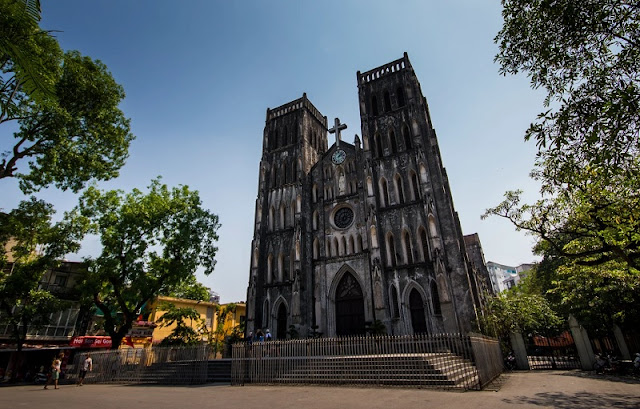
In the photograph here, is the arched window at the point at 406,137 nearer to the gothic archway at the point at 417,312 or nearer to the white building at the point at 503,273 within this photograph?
the gothic archway at the point at 417,312

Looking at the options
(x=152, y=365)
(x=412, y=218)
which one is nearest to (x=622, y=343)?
(x=412, y=218)

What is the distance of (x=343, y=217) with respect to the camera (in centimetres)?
2311

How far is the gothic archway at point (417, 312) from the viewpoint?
18.2 metres

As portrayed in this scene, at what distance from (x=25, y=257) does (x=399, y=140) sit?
22661 millimetres

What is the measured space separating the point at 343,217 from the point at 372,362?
12975 mm

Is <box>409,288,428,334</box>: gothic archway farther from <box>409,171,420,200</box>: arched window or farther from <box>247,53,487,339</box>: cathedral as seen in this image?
<box>409,171,420,200</box>: arched window

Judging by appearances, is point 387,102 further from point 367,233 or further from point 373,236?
point 373,236

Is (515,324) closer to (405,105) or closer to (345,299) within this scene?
(345,299)

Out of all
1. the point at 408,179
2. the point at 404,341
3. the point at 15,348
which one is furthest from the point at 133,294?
the point at 408,179

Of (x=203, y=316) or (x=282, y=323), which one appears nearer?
(x=282, y=323)

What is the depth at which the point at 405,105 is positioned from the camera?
947 inches

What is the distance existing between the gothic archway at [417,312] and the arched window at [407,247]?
1.76 meters

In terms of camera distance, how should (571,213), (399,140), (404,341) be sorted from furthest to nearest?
(399,140), (404,341), (571,213)

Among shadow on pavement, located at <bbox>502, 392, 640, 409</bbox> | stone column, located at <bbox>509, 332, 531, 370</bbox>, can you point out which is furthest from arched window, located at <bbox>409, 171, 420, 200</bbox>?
shadow on pavement, located at <bbox>502, 392, 640, 409</bbox>
